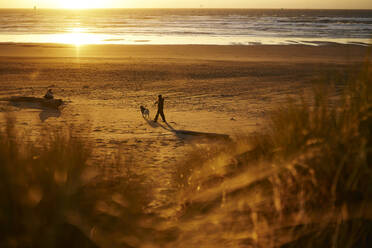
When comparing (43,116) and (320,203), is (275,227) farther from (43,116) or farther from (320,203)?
(43,116)

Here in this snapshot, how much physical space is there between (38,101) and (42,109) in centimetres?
78

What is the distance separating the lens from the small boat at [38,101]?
31.1 feet

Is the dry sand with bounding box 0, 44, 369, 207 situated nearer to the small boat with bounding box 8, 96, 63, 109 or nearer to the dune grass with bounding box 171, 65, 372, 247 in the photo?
the small boat with bounding box 8, 96, 63, 109

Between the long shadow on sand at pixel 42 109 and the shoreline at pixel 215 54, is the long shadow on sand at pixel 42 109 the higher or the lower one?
the lower one

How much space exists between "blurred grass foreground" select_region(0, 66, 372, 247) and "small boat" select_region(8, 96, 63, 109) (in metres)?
6.39

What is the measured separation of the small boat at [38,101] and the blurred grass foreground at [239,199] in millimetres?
6385

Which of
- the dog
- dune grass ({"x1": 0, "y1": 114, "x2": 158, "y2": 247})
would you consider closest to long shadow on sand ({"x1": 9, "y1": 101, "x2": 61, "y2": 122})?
the dog

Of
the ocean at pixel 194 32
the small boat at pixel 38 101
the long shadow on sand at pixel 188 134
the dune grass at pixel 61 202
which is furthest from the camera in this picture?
the ocean at pixel 194 32

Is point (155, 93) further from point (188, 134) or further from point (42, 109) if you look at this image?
point (188, 134)

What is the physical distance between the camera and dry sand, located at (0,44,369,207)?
6.74m

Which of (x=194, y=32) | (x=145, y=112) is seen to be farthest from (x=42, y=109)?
(x=194, y=32)

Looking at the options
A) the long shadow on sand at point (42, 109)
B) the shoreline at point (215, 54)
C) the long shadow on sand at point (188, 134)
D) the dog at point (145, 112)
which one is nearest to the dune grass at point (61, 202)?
the long shadow on sand at point (188, 134)

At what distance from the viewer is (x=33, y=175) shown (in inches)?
116

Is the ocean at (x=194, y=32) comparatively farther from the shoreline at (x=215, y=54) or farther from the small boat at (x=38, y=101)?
the small boat at (x=38, y=101)
